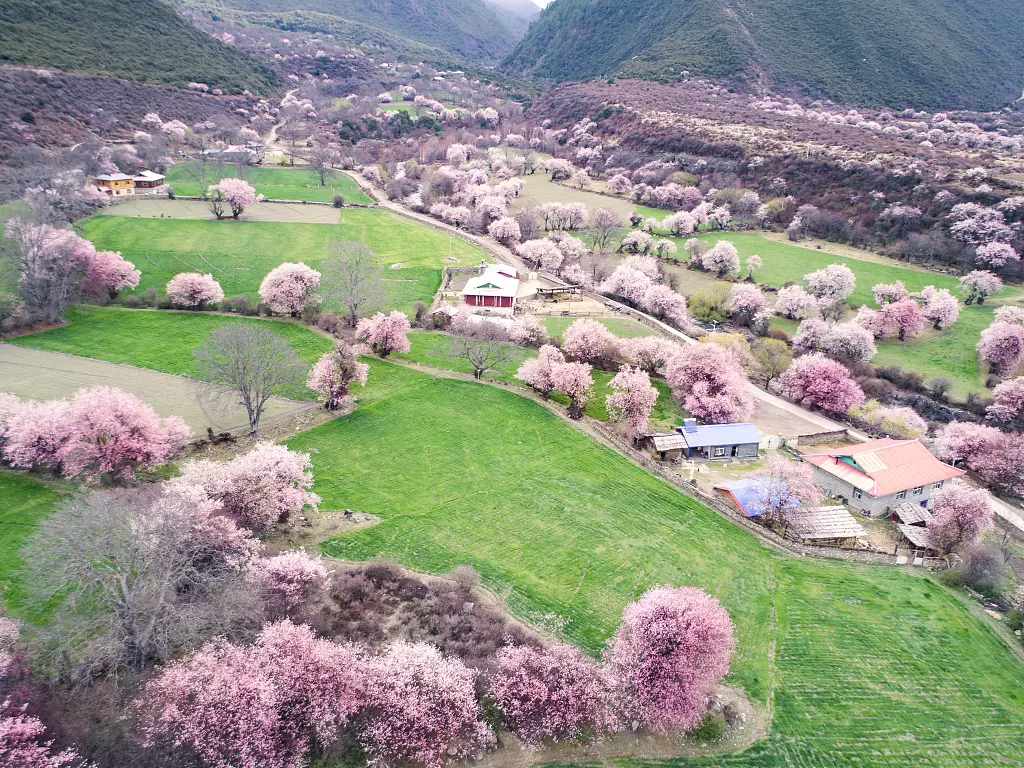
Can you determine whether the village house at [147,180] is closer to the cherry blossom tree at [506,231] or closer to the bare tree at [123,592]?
the cherry blossom tree at [506,231]

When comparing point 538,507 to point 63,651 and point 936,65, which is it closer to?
point 63,651

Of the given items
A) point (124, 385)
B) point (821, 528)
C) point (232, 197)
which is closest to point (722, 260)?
point (821, 528)

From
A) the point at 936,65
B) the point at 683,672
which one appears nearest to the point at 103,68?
the point at 683,672

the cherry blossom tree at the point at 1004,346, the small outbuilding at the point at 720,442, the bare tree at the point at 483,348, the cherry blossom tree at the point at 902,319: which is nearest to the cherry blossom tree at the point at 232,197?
the bare tree at the point at 483,348

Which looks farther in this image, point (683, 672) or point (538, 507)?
point (538, 507)

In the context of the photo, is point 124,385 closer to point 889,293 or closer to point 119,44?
point 889,293

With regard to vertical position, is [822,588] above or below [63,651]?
above

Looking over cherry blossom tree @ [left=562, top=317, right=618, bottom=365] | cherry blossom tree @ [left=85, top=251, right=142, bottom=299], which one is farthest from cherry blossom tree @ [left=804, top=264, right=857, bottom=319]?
cherry blossom tree @ [left=85, top=251, right=142, bottom=299]
